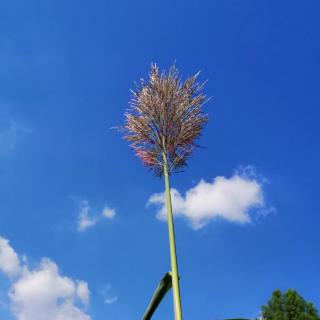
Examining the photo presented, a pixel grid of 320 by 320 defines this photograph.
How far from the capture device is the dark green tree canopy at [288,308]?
27.3 meters

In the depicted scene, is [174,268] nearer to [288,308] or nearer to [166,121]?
[166,121]

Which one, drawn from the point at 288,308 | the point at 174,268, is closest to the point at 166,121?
the point at 174,268

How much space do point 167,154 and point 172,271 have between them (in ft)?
4.15

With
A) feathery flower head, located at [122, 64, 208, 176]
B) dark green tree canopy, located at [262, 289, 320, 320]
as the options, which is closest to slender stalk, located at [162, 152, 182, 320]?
feathery flower head, located at [122, 64, 208, 176]

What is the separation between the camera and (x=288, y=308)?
2802cm

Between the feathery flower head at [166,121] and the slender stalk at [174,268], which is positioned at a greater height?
the feathery flower head at [166,121]

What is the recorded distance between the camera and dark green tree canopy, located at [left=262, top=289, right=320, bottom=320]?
27328 millimetres

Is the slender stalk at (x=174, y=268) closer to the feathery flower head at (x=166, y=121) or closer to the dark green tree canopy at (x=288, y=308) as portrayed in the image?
the feathery flower head at (x=166, y=121)

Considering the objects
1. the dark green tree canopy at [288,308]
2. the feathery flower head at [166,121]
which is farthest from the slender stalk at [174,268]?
the dark green tree canopy at [288,308]

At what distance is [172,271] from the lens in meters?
2.27

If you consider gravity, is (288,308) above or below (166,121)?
above

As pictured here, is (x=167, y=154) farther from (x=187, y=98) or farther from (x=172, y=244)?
(x=172, y=244)

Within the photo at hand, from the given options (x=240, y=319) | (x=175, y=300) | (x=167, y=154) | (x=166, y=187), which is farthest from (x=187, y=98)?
(x=240, y=319)

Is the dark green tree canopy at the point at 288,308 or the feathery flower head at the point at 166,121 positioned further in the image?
the dark green tree canopy at the point at 288,308
